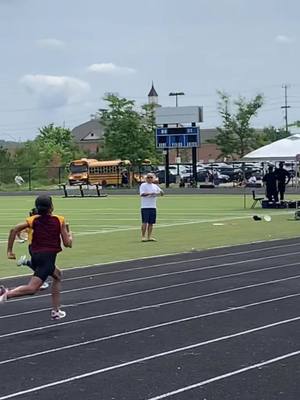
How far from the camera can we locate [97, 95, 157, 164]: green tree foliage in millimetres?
77938

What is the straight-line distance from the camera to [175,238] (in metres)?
21.8

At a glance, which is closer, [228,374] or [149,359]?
[228,374]

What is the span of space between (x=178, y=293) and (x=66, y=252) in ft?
22.7

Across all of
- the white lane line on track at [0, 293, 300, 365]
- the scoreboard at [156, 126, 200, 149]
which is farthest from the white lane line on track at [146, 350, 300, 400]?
the scoreboard at [156, 126, 200, 149]

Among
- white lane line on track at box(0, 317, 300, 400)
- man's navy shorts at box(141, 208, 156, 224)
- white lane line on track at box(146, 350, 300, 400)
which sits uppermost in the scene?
man's navy shorts at box(141, 208, 156, 224)

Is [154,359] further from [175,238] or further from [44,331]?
[175,238]

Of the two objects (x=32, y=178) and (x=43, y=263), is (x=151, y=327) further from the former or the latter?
(x=32, y=178)

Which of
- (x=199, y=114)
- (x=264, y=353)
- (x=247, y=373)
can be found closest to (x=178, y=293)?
(x=264, y=353)

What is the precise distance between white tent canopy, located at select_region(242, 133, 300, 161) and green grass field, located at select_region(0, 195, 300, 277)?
86.0 inches

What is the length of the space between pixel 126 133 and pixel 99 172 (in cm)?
637

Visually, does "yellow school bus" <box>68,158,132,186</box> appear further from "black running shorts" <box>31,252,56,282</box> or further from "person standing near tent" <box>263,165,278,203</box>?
"black running shorts" <box>31,252,56,282</box>

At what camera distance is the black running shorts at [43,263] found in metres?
9.95

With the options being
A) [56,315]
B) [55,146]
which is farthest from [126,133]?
[56,315]

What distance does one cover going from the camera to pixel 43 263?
392 inches
